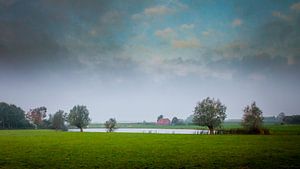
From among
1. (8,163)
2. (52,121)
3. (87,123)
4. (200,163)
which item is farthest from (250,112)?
(52,121)

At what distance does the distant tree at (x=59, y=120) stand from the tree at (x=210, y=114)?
92.9 meters

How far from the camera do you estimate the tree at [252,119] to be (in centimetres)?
8262

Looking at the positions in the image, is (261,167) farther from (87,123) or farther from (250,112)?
(87,123)

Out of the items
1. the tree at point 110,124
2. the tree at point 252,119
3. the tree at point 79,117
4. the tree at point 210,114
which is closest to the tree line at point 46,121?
the tree at point 79,117

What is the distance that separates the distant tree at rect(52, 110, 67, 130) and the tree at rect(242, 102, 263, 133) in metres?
108

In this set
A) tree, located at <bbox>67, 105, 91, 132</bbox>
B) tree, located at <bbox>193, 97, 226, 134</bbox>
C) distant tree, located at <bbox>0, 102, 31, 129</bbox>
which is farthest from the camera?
distant tree, located at <bbox>0, 102, 31, 129</bbox>

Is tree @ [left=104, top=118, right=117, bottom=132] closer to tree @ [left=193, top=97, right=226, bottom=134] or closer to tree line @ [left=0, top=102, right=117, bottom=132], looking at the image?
tree line @ [left=0, top=102, right=117, bottom=132]

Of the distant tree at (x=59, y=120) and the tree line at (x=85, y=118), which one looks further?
the distant tree at (x=59, y=120)

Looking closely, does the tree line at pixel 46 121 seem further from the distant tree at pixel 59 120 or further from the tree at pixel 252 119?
the tree at pixel 252 119

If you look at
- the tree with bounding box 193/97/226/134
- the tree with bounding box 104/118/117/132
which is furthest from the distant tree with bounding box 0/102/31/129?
the tree with bounding box 193/97/226/134

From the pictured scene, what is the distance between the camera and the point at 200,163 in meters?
21.0

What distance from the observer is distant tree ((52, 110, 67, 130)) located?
157250mm

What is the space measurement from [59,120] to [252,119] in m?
115

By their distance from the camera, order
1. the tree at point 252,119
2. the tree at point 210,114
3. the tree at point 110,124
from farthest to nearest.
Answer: the tree at point 110,124, the tree at point 210,114, the tree at point 252,119
